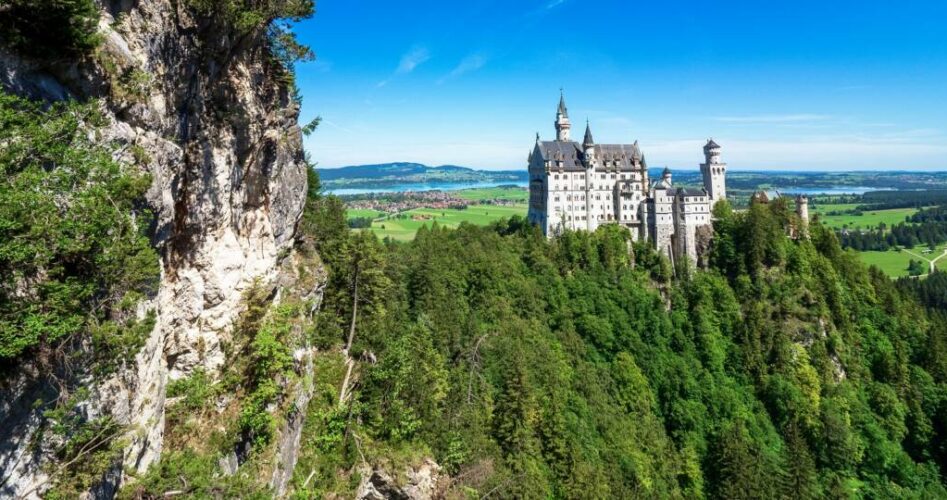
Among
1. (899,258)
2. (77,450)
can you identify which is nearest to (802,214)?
(77,450)

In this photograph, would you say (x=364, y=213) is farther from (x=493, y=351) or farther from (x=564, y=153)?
(x=493, y=351)

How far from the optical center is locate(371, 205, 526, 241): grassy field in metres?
130

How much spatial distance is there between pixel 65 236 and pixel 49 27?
20.2ft

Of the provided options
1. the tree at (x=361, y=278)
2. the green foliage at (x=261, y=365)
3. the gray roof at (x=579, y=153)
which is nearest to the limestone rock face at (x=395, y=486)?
the tree at (x=361, y=278)

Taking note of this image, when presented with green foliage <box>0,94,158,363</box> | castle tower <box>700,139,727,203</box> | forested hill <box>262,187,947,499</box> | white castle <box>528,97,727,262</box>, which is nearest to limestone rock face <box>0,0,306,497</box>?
green foliage <box>0,94,158,363</box>

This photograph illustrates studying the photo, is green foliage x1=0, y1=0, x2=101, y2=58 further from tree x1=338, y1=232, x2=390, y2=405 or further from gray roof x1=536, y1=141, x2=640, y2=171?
gray roof x1=536, y1=141, x2=640, y2=171

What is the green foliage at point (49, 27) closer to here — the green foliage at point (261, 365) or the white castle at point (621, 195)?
the green foliage at point (261, 365)

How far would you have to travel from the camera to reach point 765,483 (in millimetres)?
55719

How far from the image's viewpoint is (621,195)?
8588cm

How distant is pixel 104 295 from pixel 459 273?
52.4 metres

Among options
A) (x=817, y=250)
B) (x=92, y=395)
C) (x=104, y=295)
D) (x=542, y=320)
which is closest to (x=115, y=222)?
(x=104, y=295)

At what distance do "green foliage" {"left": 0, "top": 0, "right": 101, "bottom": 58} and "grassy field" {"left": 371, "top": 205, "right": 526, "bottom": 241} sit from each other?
95.9 meters

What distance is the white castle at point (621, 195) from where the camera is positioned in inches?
3255

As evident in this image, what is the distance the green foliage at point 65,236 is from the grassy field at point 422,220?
96323 mm
